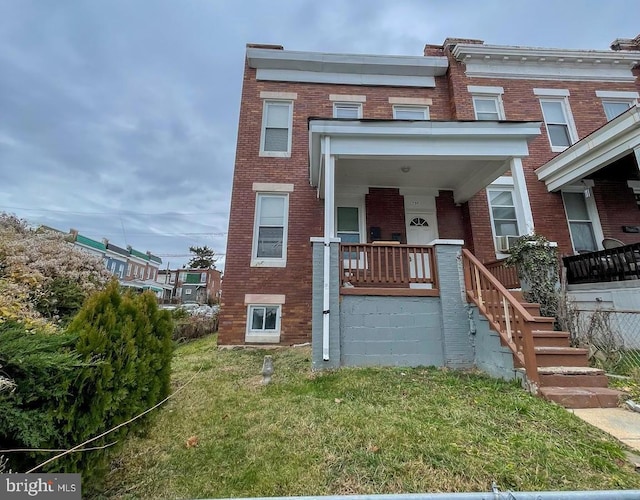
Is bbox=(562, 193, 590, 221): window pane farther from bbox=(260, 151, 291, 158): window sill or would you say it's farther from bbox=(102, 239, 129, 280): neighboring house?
bbox=(102, 239, 129, 280): neighboring house

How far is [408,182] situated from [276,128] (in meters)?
4.33

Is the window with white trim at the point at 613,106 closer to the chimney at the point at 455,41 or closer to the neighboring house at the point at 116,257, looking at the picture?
the chimney at the point at 455,41

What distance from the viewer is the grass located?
6.52ft

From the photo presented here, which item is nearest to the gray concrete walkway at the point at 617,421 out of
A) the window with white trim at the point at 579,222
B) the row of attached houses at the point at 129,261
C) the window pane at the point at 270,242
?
the window pane at the point at 270,242

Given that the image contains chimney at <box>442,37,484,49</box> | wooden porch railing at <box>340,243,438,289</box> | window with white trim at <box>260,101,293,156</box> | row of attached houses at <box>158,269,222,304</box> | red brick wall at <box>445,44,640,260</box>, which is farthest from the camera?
row of attached houses at <box>158,269,222,304</box>

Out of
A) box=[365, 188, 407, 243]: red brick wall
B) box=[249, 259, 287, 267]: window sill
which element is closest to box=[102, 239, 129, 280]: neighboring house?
box=[249, 259, 287, 267]: window sill

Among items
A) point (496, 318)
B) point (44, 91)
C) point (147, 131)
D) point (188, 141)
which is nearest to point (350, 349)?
point (496, 318)

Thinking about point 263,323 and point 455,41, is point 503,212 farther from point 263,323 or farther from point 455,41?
point 263,323

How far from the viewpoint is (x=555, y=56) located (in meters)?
9.09

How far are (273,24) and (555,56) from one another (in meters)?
9.98

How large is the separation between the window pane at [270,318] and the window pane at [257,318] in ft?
0.34

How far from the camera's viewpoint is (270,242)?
26.3ft

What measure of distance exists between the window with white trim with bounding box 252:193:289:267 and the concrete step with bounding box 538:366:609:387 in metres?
5.79

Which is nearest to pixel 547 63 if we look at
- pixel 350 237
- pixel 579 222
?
pixel 579 222
